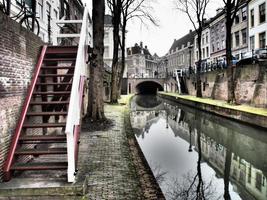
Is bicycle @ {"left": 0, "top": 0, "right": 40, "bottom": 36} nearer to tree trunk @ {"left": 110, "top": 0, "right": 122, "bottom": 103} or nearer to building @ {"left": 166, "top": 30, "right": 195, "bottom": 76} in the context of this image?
tree trunk @ {"left": 110, "top": 0, "right": 122, "bottom": 103}

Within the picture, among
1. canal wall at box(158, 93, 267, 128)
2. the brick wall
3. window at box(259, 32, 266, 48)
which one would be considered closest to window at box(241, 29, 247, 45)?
window at box(259, 32, 266, 48)

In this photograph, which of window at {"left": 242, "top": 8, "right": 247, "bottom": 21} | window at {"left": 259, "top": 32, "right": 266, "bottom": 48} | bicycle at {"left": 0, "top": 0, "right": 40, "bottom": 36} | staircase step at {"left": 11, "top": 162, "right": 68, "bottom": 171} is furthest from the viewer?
window at {"left": 242, "top": 8, "right": 247, "bottom": 21}

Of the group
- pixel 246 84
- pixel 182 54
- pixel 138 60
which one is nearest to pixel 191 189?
pixel 246 84

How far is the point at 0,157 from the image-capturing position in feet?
16.7

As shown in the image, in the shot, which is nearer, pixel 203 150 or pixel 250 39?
pixel 203 150

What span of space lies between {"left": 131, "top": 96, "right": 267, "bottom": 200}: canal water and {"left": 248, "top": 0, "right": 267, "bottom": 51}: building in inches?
651

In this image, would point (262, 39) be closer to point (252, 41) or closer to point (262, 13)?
point (252, 41)

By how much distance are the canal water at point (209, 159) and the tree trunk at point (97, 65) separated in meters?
2.62

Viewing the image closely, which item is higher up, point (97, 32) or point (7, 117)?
point (97, 32)

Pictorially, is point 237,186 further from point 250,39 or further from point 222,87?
point 250,39

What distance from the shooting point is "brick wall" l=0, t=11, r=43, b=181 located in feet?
17.2

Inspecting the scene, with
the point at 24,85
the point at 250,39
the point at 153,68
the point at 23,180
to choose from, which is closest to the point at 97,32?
the point at 24,85

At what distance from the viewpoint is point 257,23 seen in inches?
1241

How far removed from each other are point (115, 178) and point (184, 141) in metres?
8.92
